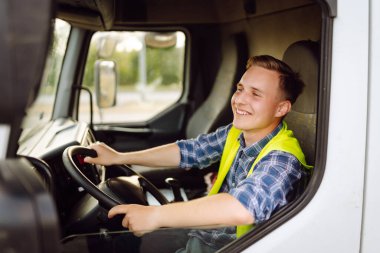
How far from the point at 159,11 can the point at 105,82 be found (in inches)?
22.1

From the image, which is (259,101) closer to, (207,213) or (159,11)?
(207,213)

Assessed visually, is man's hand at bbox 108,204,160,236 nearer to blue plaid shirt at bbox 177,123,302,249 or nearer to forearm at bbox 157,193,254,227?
forearm at bbox 157,193,254,227

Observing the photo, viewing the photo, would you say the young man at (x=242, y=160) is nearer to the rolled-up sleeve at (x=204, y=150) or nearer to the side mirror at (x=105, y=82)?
the rolled-up sleeve at (x=204, y=150)

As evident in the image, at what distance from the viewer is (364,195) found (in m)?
1.39

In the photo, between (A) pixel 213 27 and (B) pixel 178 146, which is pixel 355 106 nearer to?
(B) pixel 178 146

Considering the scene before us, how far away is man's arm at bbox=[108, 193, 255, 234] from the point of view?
1.46 meters

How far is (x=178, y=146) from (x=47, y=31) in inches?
60.1

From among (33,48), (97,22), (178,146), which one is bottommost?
(178,146)

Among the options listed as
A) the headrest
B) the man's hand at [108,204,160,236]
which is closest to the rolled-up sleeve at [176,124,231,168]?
the headrest

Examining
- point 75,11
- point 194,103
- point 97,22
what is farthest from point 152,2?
point 194,103

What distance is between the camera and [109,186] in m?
1.91

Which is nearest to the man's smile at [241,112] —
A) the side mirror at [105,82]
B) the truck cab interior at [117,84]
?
the truck cab interior at [117,84]

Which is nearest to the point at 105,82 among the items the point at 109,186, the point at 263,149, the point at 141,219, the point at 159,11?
the point at 159,11

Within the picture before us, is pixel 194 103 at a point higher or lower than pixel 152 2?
lower
